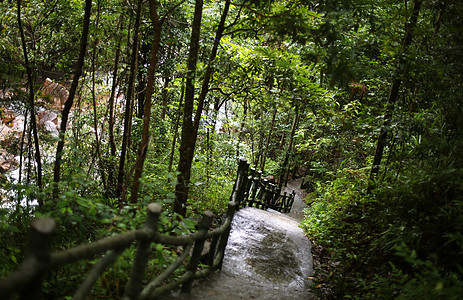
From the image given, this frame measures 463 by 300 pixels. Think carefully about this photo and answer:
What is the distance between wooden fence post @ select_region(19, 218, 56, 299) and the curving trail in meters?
1.95

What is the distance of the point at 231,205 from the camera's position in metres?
4.16

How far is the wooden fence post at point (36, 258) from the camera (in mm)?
1291

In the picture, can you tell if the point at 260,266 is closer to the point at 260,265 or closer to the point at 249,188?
the point at 260,265

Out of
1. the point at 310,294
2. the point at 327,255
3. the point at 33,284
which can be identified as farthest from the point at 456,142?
the point at 33,284

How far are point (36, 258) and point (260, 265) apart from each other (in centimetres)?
399

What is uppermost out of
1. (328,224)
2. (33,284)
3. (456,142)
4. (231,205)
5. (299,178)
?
(456,142)

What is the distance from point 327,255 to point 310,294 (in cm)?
167

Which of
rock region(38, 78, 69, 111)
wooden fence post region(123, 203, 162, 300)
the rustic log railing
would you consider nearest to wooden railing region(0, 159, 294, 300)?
wooden fence post region(123, 203, 162, 300)

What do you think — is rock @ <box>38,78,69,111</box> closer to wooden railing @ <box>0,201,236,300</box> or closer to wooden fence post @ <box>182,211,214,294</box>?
wooden fence post @ <box>182,211,214,294</box>

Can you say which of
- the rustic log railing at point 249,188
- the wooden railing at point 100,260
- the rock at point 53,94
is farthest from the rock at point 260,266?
the rock at point 53,94

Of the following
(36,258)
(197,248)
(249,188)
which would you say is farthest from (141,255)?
(249,188)

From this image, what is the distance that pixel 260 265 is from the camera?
4809 mm

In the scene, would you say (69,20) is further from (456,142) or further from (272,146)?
(272,146)

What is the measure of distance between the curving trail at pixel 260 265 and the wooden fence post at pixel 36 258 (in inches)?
76.7
